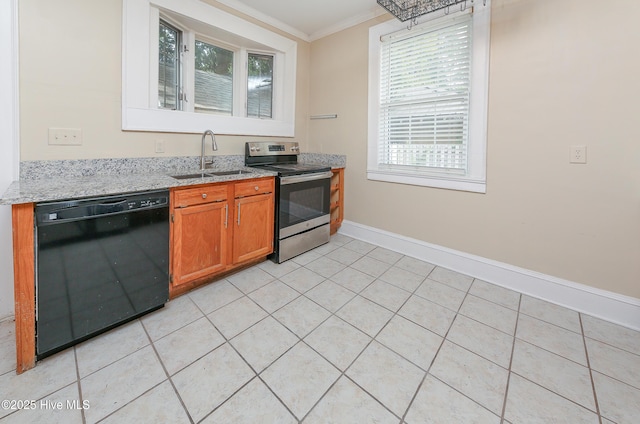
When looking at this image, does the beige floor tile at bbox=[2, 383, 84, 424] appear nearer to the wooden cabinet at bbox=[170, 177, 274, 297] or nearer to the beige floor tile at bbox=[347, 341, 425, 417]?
the wooden cabinet at bbox=[170, 177, 274, 297]

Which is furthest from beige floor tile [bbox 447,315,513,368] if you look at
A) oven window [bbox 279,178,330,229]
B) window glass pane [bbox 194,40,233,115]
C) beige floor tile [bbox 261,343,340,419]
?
window glass pane [bbox 194,40,233,115]

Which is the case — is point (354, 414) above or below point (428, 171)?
below

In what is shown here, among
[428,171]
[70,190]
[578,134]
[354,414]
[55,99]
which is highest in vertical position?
[55,99]

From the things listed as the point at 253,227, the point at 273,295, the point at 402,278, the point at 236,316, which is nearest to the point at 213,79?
the point at 253,227

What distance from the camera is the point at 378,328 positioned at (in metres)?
1.81

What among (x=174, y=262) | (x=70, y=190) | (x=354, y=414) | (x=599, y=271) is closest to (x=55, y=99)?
(x=70, y=190)

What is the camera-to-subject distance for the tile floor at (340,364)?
1234mm

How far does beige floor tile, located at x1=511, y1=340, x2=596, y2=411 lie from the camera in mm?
1354

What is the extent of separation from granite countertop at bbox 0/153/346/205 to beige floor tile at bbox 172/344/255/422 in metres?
1.06

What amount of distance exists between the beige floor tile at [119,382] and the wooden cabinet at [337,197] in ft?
7.78

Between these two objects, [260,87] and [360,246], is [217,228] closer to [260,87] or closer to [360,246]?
[360,246]

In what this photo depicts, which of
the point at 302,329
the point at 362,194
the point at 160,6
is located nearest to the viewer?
the point at 302,329

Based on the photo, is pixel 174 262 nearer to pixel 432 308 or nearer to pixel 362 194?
pixel 432 308

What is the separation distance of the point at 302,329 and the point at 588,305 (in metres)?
2.06
